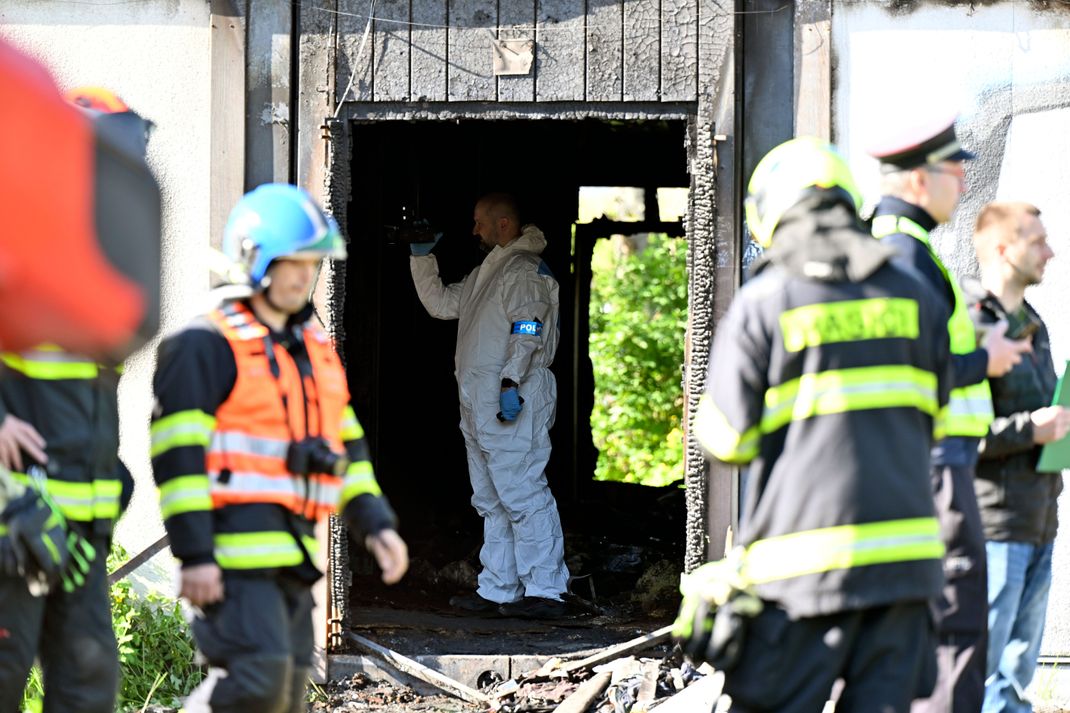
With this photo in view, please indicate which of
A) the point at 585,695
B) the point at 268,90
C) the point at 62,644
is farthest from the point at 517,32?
the point at 62,644

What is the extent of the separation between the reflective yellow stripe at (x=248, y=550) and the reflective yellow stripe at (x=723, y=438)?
1.14 meters

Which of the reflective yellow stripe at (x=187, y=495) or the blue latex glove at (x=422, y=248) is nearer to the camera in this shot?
the reflective yellow stripe at (x=187, y=495)

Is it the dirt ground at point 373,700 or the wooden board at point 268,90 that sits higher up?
the wooden board at point 268,90

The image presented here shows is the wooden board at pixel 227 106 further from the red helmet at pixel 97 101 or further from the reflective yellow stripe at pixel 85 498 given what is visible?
the reflective yellow stripe at pixel 85 498

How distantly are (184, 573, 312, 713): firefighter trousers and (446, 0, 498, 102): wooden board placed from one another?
2.85 m

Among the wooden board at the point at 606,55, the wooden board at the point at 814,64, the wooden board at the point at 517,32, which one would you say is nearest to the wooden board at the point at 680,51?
the wooden board at the point at 606,55

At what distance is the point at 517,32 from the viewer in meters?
6.19

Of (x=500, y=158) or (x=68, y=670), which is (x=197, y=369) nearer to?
(x=68, y=670)

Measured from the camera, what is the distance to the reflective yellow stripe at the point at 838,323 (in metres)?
3.55

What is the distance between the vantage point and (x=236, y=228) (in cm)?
396

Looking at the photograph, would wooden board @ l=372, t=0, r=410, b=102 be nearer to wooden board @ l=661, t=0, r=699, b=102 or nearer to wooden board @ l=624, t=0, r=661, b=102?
wooden board @ l=624, t=0, r=661, b=102

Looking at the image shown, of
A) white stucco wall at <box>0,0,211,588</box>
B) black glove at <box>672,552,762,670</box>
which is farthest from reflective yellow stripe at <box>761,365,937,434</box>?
white stucco wall at <box>0,0,211,588</box>

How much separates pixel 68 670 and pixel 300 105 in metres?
2.90

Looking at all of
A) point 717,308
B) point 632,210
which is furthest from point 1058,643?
point 632,210
